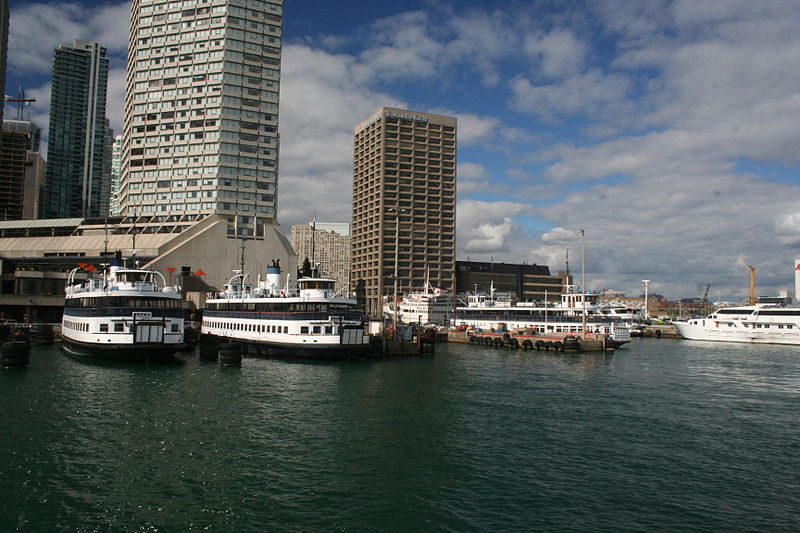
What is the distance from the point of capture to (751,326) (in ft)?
355

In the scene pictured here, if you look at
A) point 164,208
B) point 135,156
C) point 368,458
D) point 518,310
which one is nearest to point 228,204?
point 164,208

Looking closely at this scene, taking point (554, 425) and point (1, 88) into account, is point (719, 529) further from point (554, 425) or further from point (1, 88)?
point (1, 88)

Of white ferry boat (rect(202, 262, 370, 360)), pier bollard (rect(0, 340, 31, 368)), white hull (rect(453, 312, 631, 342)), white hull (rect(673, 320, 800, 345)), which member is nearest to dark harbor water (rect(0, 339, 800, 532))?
pier bollard (rect(0, 340, 31, 368))

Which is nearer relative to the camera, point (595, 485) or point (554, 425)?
point (595, 485)

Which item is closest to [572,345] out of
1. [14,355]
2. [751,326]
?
[751,326]

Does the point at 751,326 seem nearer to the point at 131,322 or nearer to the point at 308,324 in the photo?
the point at 308,324

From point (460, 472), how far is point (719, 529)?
10.2 meters

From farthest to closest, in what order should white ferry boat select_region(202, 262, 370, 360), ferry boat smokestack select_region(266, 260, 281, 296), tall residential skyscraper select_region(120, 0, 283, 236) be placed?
tall residential skyscraper select_region(120, 0, 283, 236) → ferry boat smokestack select_region(266, 260, 281, 296) → white ferry boat select_region(202, 262, 370, 360)

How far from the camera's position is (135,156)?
13550 cm

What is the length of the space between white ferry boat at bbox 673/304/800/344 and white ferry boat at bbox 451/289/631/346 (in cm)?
2574

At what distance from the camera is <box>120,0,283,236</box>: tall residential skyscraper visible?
5143 inches

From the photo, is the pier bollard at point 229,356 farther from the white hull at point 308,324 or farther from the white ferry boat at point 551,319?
the white ferry boat at point 551,319

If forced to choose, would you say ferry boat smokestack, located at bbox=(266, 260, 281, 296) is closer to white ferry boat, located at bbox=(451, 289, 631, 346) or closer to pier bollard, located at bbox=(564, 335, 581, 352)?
pier bollard, located at bbox=(564, 335, 581, 352)

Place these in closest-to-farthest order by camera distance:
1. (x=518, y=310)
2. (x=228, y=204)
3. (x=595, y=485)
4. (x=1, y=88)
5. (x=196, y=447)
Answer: (x=595, y=485) < (x=196, y=447) < (x=518, y=310) < (x=228, y=204) < (x=1, y=88)
